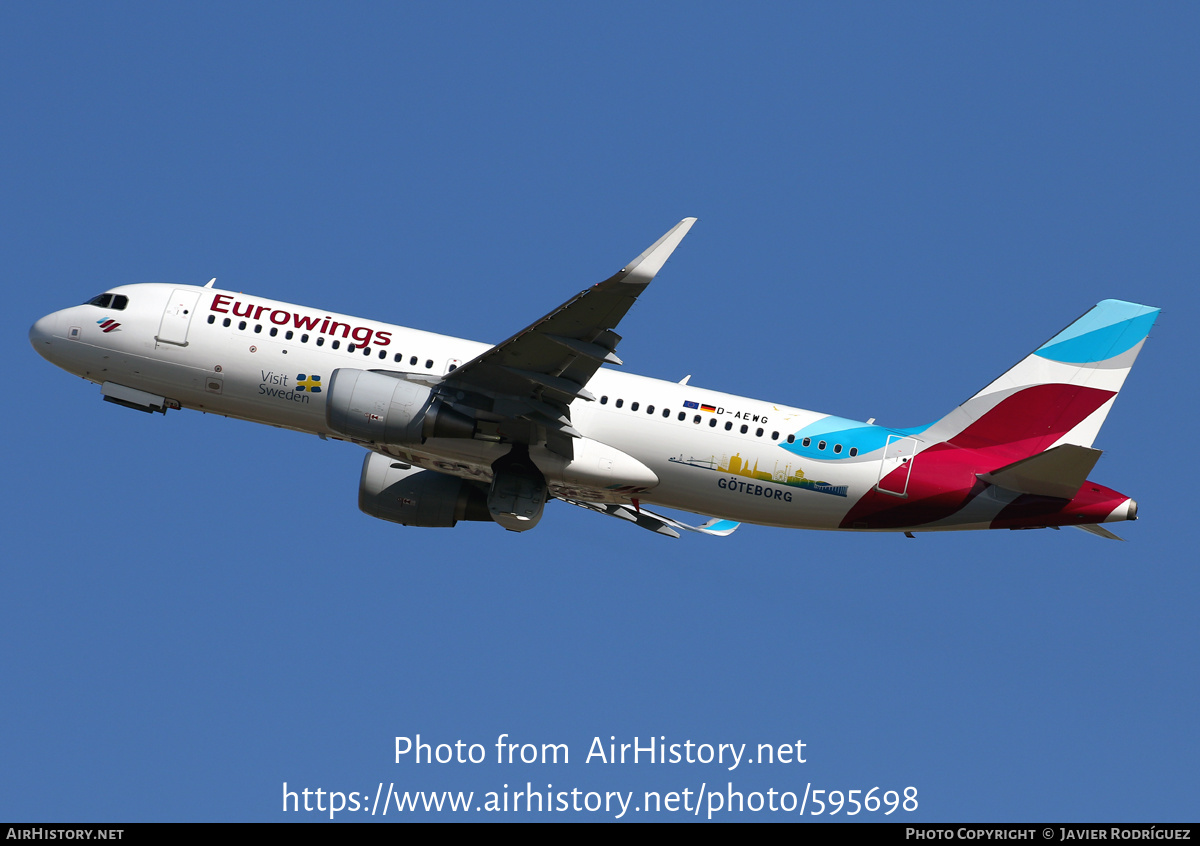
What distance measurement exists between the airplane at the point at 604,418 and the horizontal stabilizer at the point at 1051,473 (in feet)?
0.14

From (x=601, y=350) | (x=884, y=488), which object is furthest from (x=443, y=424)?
(x=884, y=488)

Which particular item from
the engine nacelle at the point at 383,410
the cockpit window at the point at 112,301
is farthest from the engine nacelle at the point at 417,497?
the cockpit window at the point at 112,301

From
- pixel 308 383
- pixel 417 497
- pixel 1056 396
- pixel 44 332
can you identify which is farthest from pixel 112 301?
pixel 1056 396

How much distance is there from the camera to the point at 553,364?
1244 inches

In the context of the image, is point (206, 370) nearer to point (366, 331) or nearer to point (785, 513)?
point (366, 331)

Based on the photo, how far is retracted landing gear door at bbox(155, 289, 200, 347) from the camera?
1383 inches

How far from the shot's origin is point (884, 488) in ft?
110

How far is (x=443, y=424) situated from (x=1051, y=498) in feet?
50.6

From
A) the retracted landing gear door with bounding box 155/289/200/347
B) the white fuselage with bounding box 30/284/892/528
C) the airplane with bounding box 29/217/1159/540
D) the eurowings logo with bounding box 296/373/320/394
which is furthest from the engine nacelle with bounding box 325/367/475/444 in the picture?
the retracted landing gear door with bounding box 155/289/200/347

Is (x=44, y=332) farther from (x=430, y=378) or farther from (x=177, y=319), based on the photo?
(x=430, y=378)

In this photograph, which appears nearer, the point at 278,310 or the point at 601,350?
the point at 601,350

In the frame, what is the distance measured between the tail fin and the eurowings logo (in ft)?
53.2

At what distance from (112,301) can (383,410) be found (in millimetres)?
9811
